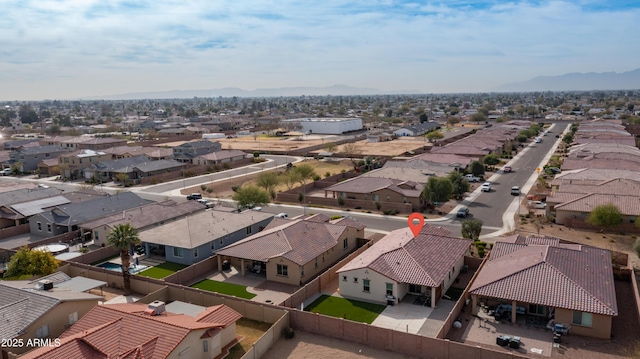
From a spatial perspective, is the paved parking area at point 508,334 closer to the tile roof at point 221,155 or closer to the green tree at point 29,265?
the green tree at point 29,265

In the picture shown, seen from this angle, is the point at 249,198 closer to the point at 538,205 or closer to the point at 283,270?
the point at 283,270

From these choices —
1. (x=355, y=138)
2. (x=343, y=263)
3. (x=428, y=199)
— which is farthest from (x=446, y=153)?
(x=343, y=263)

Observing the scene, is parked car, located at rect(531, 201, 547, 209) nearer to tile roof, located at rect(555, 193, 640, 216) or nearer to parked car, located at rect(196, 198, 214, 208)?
tile roof, located at rect(555, 193, 640, 216)

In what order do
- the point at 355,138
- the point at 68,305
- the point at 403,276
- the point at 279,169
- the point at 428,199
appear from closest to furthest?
the point at 68,305 < the point at 403,276 < the point at 428,199 < the point at 279,169 < the point at 355,138

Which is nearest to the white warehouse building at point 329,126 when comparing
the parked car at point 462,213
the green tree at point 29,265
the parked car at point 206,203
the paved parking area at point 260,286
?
the parked car at point 206,203

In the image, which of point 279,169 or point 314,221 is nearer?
point 314,221

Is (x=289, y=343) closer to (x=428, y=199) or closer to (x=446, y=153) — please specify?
(x=428, y=199)
